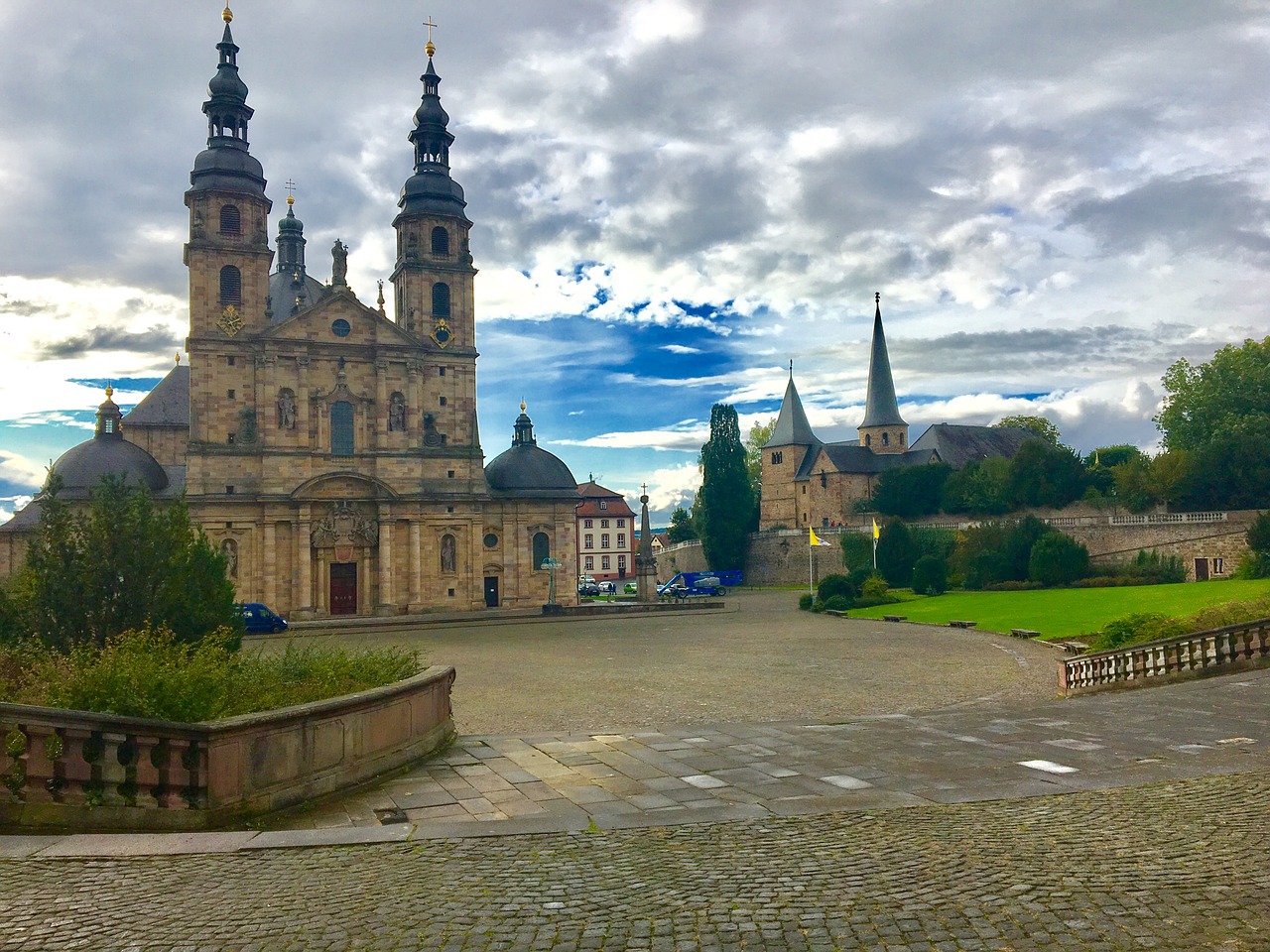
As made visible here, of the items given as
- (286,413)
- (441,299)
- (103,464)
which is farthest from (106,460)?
(441,299)

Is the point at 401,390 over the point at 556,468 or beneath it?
over

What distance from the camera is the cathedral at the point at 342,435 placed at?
4969 centimetres

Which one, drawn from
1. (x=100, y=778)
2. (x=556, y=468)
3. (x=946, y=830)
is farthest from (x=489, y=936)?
(x=556, y=468)

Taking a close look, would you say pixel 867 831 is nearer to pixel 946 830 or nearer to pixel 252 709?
pixel 946 830

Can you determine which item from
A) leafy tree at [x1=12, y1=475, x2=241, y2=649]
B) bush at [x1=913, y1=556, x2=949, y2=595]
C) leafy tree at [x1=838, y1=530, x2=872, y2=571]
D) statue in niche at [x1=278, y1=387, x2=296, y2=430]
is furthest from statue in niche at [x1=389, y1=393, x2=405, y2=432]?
leafy tree at [x1=12, y1=475, x2=241, y2=649]

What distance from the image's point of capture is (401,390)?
174 ft

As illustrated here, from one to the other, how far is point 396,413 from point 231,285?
1069 centimetres

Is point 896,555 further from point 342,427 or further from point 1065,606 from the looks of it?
point 342,427

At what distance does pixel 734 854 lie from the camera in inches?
290

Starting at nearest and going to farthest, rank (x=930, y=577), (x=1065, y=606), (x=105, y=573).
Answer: (x=105, y=573) → (x=1065, y=606) → (x=930, y=577)

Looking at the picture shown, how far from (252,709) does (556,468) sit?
48776mm

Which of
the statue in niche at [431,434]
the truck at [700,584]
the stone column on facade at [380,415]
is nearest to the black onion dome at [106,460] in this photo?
the stone column on facade at [380,415]

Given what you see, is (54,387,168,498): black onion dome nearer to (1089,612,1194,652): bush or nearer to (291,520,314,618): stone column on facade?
(291,520,314,618): stone column on facade

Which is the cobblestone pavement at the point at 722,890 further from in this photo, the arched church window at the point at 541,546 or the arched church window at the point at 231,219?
the arched church window at the point at 231,219
